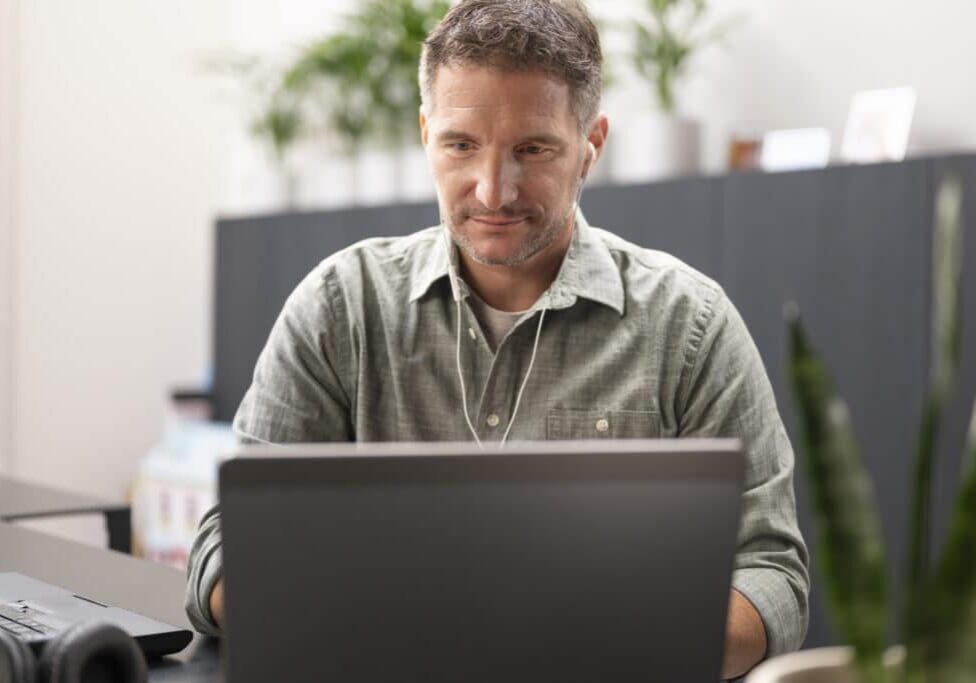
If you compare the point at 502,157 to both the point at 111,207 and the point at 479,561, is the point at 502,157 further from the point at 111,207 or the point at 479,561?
the point at 111,207

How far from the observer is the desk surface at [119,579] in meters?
1.31

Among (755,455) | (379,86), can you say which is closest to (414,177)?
(379,86)

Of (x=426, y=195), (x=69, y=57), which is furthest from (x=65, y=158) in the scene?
(x=426, y=195)

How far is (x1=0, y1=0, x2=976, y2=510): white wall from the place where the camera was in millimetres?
4508

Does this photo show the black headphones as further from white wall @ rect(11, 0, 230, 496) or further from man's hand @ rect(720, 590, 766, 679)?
white wall @ rect(11, 0, 230, 496)

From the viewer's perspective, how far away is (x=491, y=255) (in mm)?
1615

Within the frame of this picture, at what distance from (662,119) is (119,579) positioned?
1903mm

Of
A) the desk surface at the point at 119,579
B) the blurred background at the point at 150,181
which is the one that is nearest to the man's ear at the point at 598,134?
the desk surface at the point at 119,579

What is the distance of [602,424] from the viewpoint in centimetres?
168

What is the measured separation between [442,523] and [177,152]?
4.34 m

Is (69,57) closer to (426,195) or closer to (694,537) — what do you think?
(426,195)

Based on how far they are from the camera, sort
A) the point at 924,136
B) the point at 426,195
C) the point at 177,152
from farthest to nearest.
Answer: the point at 177,152 < the point at 426,195 < the point at 924,136

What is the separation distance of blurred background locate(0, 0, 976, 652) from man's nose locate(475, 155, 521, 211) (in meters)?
1.87

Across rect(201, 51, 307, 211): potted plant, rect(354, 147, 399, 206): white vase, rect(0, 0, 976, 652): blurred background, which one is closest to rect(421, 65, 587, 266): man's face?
rect(0, 0, 976, 652): blurred background
